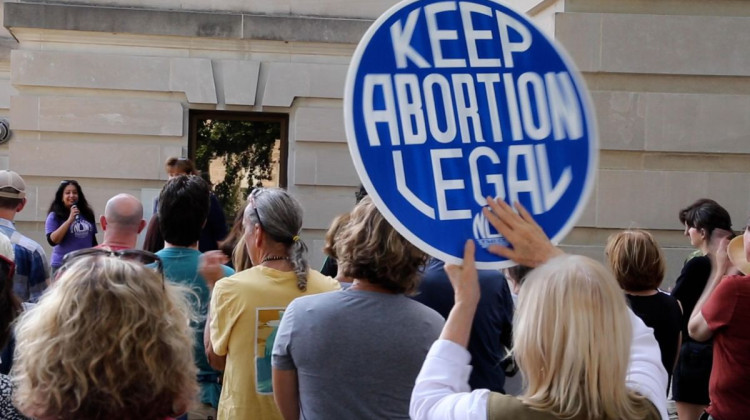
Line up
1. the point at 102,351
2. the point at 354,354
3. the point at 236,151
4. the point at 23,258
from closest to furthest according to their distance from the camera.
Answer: the point at 102,351 < the point at 354,354 < the point at 23,258 < the point at 236,151

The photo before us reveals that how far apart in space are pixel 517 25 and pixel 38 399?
126 cm

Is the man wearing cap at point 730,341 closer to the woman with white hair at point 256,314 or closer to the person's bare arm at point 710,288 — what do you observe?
the person's bare arm at point 710,288

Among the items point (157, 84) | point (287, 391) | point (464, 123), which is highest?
point (157, 84)

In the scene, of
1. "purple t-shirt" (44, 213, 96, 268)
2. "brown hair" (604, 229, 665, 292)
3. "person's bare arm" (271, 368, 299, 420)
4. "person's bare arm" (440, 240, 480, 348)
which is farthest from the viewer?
"purple t-shirt" (44, 213, 96, 268)

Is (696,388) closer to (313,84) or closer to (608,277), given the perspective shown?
(608,277)

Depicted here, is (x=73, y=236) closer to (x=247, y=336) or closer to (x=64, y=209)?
(x=64, y=209)

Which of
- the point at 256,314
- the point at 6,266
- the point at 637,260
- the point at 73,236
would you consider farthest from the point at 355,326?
the point at 73,236

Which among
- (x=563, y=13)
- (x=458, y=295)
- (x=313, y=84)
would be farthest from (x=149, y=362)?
(x=313, y=84)

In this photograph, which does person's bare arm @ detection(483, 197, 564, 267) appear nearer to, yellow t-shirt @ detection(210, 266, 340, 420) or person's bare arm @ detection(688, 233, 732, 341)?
yellow t-shirt @ detection(210, 266, 340, 420)

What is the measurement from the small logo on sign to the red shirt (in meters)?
2.05

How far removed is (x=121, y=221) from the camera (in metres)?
3.84

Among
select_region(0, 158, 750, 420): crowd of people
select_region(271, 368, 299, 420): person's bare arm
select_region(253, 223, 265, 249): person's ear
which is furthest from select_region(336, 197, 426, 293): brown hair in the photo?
select_region(253, 223, 265, 249): person's ear

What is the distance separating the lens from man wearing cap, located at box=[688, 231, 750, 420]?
3.64m

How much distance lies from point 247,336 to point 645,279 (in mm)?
2015
